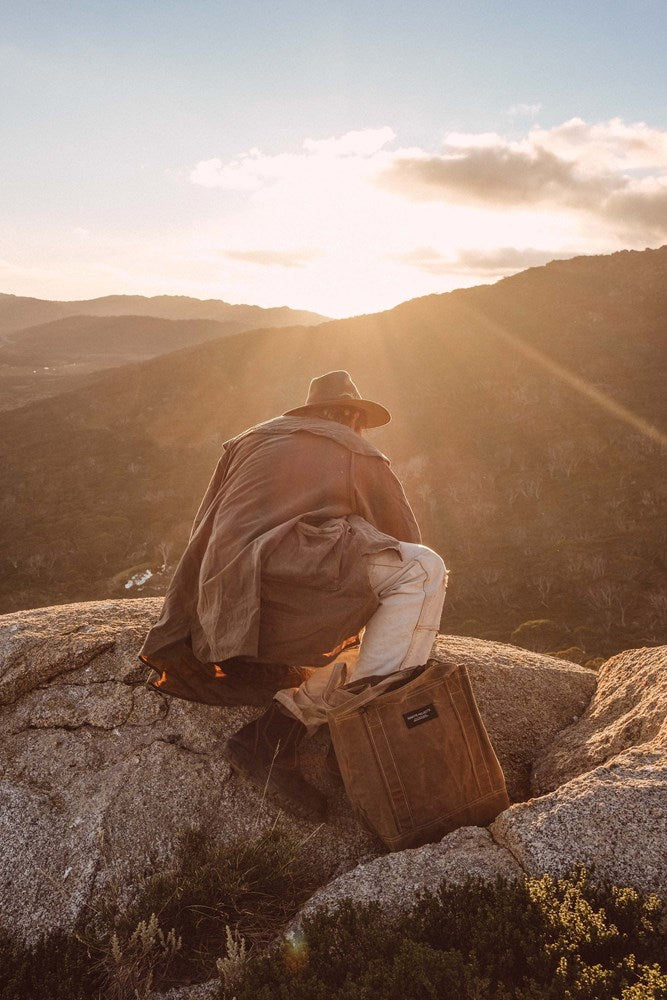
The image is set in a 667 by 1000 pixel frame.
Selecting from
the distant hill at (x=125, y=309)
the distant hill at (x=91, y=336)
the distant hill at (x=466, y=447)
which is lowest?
the distant hill at (x=466, y=447)

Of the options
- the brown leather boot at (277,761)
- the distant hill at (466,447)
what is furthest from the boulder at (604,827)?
the distant hill at (466,447)

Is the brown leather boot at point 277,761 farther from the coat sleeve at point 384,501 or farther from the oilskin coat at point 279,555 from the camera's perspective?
the coat sleeve at point 384,501

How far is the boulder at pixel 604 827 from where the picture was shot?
91.7 inches

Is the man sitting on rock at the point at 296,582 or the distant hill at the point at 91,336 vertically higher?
the distant hill at the point at 91,336

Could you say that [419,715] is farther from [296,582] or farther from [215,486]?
[215,486]

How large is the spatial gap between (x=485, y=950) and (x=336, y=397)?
2555 mm

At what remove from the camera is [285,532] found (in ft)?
9.77

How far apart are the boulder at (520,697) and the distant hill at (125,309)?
98.0 metres

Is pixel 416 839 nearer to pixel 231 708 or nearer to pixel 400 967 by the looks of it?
pixel 400 967

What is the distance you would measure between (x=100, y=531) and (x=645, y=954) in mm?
15954

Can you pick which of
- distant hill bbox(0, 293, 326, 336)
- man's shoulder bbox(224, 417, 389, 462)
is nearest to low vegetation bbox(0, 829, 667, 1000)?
man's shoulder bbox(224, 417, 389, 462)

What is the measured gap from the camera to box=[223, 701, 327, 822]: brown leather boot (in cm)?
313

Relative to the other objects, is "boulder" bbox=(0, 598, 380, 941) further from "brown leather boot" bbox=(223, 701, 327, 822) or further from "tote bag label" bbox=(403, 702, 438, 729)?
"tote bag label" bbox=(403, 702, 438, 729)

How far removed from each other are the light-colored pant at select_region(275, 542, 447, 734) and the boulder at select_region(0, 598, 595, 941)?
30.4 inches
